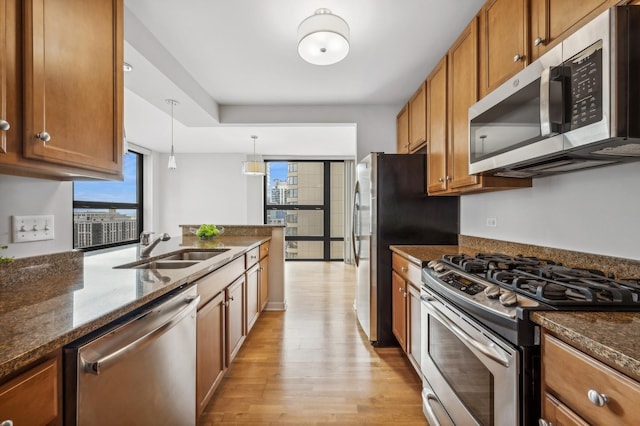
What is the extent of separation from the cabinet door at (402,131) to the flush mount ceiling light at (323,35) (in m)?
1.39

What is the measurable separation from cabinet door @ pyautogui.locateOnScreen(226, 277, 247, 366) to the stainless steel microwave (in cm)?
182

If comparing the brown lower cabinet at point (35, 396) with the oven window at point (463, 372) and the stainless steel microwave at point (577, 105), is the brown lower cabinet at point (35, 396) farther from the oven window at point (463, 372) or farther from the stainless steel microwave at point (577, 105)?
the stainless steel microwave at point (577, 105)

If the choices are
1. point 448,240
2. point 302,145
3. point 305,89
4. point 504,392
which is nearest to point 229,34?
point 305,89

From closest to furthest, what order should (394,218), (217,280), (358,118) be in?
(217,280) < (394,218) < (358,118)

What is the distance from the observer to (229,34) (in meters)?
2.12

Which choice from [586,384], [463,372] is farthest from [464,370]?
[586,384]

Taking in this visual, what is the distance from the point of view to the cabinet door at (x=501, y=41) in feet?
4.58

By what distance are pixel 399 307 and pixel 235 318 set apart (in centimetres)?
126

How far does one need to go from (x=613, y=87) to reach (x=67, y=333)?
164 centimetres

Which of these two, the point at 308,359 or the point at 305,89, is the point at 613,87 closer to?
the point at 308,359

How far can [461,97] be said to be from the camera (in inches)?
75.9

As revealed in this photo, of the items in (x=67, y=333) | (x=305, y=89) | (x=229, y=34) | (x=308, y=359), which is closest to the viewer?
(x=67, y=333)

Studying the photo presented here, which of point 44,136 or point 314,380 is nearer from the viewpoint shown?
point 44,136

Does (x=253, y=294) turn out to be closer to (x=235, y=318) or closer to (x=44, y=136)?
(x=235, y=318)
